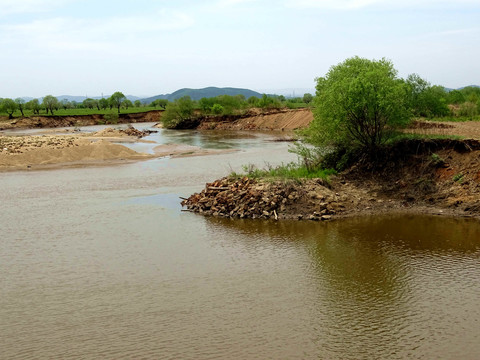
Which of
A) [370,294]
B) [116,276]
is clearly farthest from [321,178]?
[116,276]

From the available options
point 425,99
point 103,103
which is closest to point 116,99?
point 103,103

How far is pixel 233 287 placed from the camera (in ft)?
56.6

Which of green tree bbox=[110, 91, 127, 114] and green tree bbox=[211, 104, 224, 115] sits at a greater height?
green tree bbox=[110, 91, 127, 114]

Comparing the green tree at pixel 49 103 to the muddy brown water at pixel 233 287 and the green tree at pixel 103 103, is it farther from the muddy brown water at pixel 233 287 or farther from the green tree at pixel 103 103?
the muddy brown water at pixel 233 287

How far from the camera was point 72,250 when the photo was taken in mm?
22438

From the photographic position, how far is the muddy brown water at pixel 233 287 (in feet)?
44.2

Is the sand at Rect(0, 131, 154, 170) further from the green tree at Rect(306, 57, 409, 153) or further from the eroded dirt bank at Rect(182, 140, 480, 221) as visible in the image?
the green tree at Rect(306, 57, 409, 153)

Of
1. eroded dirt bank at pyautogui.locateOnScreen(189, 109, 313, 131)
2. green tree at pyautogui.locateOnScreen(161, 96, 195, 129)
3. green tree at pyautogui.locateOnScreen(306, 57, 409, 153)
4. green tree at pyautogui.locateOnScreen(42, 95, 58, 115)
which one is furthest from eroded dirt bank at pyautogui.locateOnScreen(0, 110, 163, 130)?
green tree at pyautogui.locateOnScreen(306, 57, 409, 153)

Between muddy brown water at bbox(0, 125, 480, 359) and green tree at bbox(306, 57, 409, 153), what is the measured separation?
283 inches

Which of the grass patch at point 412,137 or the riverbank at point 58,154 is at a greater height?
the grass patch at point 412,137

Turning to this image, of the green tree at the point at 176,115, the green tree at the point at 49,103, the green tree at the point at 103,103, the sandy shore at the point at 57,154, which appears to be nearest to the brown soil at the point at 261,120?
the green tree at the point at 176,115

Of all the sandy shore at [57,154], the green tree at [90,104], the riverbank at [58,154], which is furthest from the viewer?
the green tree at [90,104]

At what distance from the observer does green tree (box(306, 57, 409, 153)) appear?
28469mm

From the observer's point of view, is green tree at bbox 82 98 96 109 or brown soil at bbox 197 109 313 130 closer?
brown soil at bbox 197 109 313 130
